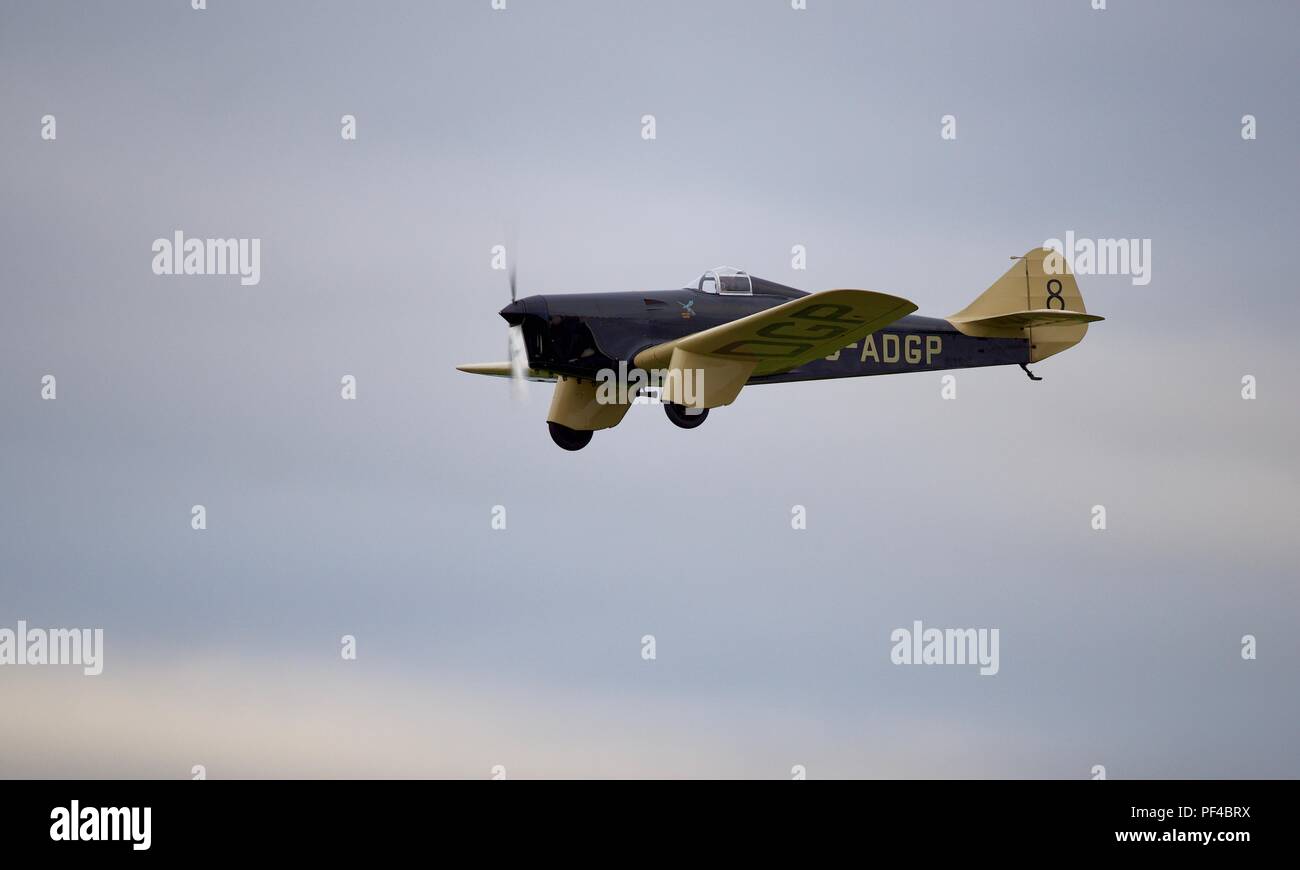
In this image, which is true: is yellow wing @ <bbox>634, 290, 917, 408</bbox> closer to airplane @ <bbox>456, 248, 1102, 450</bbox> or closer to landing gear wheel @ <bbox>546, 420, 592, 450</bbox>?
airplane @ <bbox>456, 248, 1102, 450</bbox>

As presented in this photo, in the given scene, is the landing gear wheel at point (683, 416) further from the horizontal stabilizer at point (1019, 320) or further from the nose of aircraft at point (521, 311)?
the horizontal stabilizer at point (1019, 320)

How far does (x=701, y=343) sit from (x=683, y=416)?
1902 millimetres

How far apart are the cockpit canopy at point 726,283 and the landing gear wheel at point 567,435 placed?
316cm

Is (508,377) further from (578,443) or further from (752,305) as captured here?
(752,305)

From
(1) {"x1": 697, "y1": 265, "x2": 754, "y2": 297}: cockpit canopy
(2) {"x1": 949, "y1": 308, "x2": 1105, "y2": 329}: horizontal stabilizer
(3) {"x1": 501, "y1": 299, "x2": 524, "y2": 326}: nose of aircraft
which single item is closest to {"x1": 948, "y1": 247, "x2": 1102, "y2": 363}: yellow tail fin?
(2) {"x1": 949, "y1": 308, "x2": 1105, "y2": 329}: horizontal stabilizer

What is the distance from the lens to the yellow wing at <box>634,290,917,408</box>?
26.2 meters

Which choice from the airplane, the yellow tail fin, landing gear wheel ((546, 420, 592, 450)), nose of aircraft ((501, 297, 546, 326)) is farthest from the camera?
the yellow tail fin

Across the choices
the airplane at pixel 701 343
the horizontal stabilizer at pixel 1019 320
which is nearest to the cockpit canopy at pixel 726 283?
the airplane at pixel 701 343

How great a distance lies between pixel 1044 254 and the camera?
111ft

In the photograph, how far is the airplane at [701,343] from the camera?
88.0 feet

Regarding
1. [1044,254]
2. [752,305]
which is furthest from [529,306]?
[1044,254]

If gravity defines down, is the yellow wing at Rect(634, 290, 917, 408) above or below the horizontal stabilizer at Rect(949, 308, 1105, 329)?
below

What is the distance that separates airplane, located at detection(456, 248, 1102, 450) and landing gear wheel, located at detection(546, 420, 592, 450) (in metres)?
0.02

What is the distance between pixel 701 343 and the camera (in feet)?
89.1
